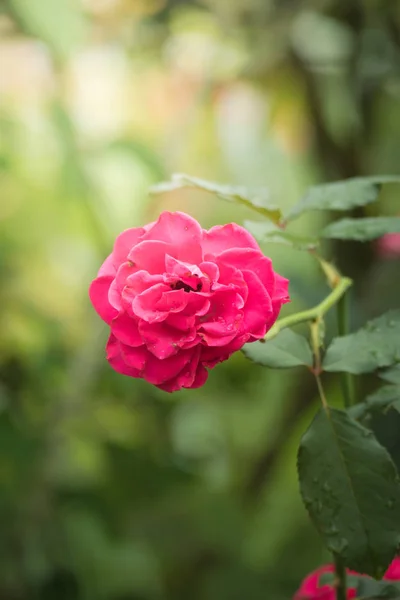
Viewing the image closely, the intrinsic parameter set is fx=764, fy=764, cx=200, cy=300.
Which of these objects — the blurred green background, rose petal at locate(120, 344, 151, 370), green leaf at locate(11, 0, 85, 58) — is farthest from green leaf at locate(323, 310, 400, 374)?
green leaf at locate(11, 0, 85, 58)

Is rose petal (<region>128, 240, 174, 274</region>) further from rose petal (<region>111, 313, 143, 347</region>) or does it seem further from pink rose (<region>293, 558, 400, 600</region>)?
pink rose (<region>293, 558, 400, 600</region>)

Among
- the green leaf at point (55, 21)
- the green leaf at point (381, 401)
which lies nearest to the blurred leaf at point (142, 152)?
the green leaf at point (55, 21)

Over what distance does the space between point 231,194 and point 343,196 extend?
84 millimetres

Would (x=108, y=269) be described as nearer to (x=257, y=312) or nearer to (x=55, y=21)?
(x=257, y=312)

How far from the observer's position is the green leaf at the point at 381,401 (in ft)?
1.47

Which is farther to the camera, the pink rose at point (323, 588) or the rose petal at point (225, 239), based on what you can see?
the pink rose at point (323, 588)

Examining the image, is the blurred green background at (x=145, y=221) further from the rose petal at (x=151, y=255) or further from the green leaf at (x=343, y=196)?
the rose petal at (x=151, y=255)

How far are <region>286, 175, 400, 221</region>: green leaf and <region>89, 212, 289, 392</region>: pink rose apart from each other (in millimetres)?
119

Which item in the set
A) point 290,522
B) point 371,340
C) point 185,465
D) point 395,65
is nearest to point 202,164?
point 395,65

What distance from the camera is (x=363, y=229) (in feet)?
1.65

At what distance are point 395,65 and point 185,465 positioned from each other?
0.84m

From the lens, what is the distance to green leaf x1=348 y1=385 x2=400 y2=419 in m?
0.45

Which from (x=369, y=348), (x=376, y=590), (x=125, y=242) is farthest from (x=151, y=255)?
(x=376, y=590)

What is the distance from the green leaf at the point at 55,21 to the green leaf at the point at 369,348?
76cm
